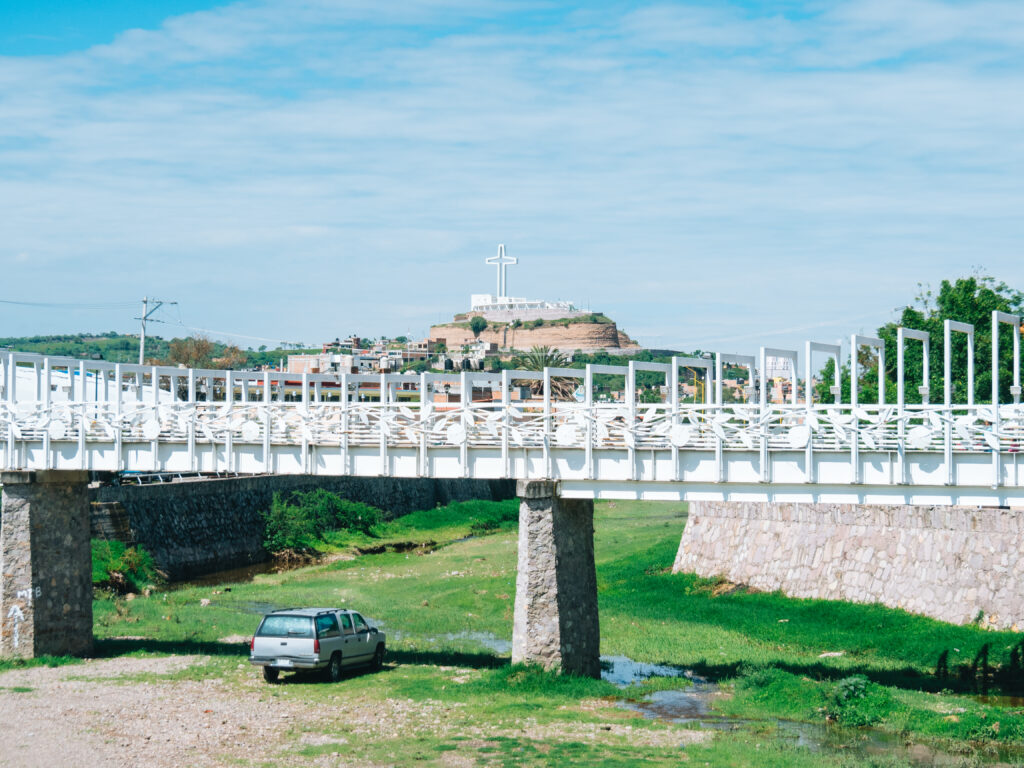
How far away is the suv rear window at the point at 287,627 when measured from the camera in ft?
82.2

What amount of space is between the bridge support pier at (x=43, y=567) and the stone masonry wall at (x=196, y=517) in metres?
18.0

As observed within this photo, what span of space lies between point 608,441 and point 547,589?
3488 mm

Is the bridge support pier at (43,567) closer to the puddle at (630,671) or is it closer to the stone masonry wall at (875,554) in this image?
the puddle at (630,671)

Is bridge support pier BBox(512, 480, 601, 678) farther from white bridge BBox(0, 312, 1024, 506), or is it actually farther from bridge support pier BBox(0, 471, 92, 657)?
bridge support pier BBox(0, 471, 92, 657)

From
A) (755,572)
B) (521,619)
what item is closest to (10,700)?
(521,619)

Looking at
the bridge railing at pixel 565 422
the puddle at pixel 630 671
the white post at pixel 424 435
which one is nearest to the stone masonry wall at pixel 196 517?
the bridge railing at pixel 565 422

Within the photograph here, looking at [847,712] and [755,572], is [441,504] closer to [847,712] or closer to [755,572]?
[755,572]

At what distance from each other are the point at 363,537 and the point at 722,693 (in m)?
38.9

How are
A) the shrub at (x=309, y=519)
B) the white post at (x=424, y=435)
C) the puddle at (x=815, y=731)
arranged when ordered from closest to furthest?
Result: 1. the puddle at (x=815, y=731)
2. the white post at (x=424, y=435)
3. the shrub at (x=309, y=519)

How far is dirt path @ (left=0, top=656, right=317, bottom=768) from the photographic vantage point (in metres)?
19.7

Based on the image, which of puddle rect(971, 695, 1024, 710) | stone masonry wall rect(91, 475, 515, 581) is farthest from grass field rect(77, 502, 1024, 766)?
stone masonry wall rect(91, 475, 515, 581)

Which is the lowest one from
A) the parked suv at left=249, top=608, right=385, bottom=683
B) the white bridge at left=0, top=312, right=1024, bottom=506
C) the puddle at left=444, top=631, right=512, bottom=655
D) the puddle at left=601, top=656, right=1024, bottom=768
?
the puddle at left=444, top=631, right=512, bottom=655

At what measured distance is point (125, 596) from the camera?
42.3 meters

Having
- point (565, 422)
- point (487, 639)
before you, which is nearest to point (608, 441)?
point (565, 422)
